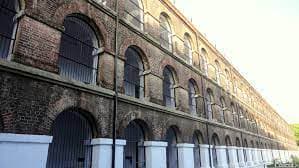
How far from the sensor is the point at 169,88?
14969 mm

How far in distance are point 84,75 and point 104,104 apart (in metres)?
3.21

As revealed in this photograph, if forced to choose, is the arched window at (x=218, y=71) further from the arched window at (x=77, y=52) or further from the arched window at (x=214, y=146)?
the arched window at (x=77, y=52)

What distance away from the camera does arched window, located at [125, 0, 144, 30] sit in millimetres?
12671

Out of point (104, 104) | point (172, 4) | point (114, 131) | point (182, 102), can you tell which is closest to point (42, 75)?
point (104, 104)

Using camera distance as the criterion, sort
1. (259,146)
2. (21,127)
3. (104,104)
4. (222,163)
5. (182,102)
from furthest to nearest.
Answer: (259,146)
(222,163)
(182,102)
(104,104)
(21,127)

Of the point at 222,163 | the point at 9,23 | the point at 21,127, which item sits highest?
the point at 9,23

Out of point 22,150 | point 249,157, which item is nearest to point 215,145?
point 249,157

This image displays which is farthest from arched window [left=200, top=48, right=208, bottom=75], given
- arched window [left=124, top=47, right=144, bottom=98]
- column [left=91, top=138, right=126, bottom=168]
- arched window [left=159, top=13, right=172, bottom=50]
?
column [left=91, top=138, right=126, bottom=168]

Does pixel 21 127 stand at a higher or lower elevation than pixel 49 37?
lower

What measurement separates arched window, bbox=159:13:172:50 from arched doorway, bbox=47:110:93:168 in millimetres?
7519

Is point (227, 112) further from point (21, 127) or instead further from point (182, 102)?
point (21, 127)

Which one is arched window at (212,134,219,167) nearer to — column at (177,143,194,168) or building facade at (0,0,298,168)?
building facade at (0,0,298,168)

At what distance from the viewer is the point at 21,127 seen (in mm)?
6426

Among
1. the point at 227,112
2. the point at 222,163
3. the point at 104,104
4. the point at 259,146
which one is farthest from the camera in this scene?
the point at 259,146
